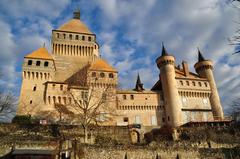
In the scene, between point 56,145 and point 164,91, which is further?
point 164,91

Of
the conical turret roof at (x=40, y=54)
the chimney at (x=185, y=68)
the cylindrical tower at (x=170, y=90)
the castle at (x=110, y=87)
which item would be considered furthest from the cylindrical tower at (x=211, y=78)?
the conical turret roof at (x=40, y=54)

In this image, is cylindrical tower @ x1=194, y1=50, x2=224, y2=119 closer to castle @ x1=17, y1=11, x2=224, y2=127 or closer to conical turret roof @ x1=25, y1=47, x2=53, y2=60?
castle @ x1=17, y1=11, x2=224, y2=127

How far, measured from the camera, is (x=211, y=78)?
46.4m

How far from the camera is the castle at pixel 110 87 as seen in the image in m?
36.7

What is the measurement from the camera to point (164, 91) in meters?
42.7

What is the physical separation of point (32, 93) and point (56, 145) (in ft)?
66.3

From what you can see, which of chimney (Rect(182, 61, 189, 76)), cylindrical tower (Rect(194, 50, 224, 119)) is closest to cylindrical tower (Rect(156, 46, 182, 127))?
chimney (Rect(182, 61, 189, 76))

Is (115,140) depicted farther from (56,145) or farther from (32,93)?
(32,93)

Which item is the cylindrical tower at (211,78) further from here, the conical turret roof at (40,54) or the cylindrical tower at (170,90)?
the conical turret roof at (40,54)

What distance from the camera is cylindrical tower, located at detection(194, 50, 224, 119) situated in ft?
141

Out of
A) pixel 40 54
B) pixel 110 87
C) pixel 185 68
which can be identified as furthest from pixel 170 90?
pixel 40 54

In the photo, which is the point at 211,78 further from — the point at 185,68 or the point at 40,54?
the point at 40,54

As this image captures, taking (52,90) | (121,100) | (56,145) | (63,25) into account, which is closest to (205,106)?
(121,100)

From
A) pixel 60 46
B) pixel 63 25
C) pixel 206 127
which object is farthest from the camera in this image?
pixel 63 25
